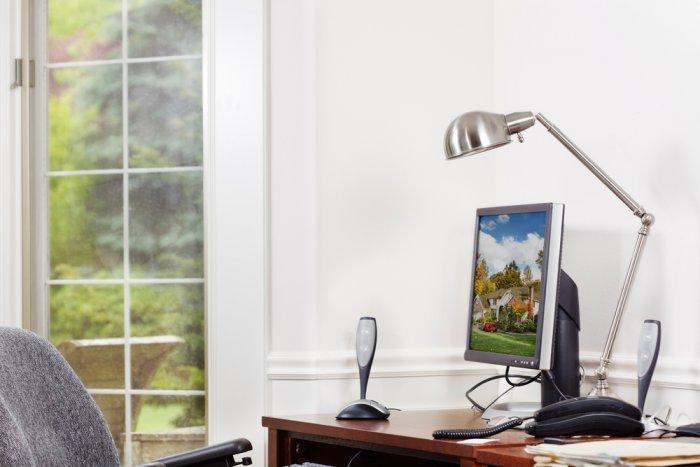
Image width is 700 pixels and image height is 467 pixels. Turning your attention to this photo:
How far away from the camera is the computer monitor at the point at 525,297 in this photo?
2.09m

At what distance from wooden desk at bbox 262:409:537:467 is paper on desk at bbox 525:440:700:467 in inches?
7.6

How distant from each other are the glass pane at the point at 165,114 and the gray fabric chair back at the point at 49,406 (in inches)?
34.0

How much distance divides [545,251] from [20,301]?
1597mm

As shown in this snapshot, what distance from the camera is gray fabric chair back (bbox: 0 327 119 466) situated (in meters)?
1.90

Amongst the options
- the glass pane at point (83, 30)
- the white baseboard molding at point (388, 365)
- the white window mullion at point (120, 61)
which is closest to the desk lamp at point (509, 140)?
the white baseboard molding at point (388, 365)

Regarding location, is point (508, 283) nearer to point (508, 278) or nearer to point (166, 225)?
point (508, 278)

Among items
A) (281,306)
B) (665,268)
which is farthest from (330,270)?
(665,268)

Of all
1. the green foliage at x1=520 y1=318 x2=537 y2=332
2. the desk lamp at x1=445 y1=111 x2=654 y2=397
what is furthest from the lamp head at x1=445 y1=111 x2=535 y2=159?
Answer: the green foliage at x1=520 y1=318 x2=537 y2=332

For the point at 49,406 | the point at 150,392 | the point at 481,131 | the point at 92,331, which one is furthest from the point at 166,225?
the point at 481,131

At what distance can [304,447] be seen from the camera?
89.5 inches

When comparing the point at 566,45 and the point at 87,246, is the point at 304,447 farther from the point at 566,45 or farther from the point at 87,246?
the point at 566,45

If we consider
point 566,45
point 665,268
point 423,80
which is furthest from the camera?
point 423,80

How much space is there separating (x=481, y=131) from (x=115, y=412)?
1400 millimetres

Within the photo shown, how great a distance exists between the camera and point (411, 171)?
8.74 feet
